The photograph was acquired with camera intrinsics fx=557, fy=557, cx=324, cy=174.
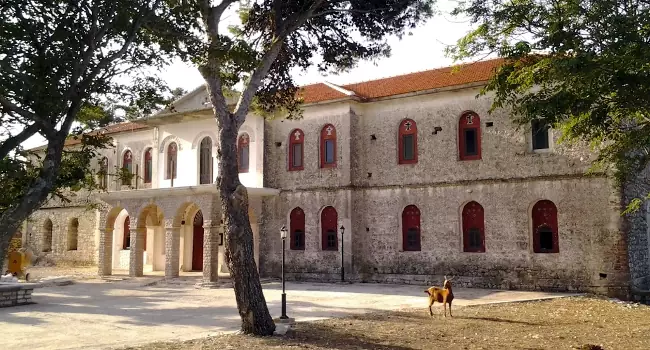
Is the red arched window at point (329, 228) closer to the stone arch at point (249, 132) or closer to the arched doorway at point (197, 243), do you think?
the stone arch at point (249, 132)

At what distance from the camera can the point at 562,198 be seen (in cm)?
1856

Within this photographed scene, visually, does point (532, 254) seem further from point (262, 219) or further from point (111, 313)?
point (111, 313)

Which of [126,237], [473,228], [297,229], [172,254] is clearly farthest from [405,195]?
[126,237]

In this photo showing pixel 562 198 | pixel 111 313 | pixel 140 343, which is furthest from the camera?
pixel 562 198

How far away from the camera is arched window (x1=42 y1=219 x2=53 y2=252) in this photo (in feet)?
111

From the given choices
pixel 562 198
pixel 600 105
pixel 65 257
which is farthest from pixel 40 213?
pixel 600 105

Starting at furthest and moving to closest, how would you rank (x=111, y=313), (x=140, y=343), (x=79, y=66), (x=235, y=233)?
(x=111, y=313) → (x=235, y=233) → (x=140, y=343) → (x=79, y=66)

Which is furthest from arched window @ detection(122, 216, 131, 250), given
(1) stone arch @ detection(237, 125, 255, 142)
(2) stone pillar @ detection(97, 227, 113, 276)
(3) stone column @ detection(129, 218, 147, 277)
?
(1) stone arch @ detection(237, 125, 255, 142)

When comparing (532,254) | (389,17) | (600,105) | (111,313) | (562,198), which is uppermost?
(389,17)

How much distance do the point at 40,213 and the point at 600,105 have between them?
106 feet

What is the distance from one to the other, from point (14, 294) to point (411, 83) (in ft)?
51.9

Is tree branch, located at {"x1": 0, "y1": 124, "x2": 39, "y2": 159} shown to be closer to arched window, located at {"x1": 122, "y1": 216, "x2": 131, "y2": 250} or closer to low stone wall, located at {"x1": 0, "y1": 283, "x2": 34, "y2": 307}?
low stone wall, located at {"x1": 0, "y1": 283, "x2": 34, "y2": 307}

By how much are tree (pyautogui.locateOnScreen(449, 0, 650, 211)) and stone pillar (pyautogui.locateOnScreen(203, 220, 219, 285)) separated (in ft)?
42.5

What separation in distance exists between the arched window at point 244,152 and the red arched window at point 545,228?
→ 12018mm
